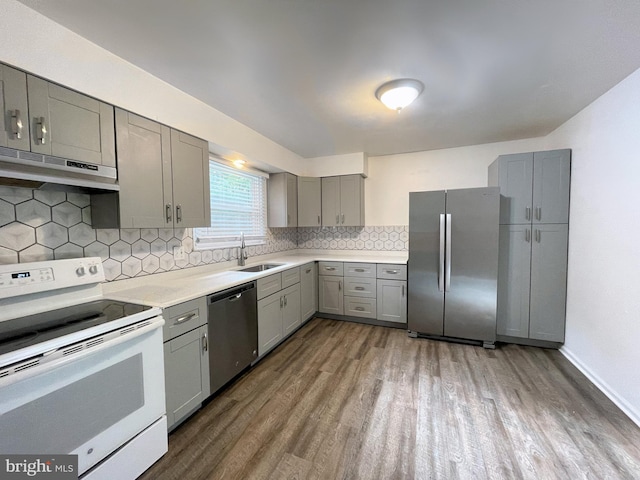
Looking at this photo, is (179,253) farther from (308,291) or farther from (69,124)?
(308,291)

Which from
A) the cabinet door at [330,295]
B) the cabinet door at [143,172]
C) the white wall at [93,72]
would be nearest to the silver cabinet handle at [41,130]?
the white wall at [93,72]

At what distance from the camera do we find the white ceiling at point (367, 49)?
1.28m

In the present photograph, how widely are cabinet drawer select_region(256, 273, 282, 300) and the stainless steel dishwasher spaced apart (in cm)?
9

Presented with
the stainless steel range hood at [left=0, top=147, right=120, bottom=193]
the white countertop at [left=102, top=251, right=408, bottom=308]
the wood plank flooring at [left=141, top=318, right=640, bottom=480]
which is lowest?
the wood plank flooring at [left=141, top=318, right=640, bottom=480]

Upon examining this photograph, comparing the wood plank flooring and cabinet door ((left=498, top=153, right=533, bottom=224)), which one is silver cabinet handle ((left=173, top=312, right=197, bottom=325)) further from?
cabinet door ((left=498, top=153, right=533, bottom=224))

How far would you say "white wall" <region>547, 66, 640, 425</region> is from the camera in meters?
1.82

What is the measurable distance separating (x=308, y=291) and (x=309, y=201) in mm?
1407

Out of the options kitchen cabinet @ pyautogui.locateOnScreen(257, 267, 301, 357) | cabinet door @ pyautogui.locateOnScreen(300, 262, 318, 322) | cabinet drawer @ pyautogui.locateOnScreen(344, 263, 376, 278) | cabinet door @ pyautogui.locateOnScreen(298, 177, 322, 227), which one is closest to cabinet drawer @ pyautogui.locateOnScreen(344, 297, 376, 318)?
cabinet drawer @ pyautogui.locateOnScreen(344, 263, 376, 278)

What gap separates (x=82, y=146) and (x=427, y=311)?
338 centimetres

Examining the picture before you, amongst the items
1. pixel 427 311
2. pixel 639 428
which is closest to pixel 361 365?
pixel 427 311

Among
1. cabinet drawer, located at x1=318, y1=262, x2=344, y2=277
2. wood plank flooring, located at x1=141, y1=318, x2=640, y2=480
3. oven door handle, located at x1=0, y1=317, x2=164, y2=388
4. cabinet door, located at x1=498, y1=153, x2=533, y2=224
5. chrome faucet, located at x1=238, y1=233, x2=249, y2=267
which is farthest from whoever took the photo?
cabinet drawer, located at x1=318, y1=262, x2=344, y2=277

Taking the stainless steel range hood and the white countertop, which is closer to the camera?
the stainless steel range hood

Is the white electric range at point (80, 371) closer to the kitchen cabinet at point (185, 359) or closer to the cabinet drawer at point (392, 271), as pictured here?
the kitchen cabinet at point (185, 359)

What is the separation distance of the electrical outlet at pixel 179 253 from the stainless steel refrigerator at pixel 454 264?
2.51m
